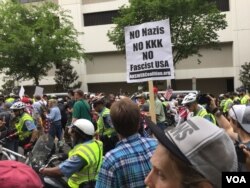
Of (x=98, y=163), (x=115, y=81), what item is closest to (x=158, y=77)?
(x=98, y=163)

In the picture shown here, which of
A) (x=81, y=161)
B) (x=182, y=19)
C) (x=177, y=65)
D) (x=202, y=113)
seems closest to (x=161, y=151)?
(x=81, y=161)

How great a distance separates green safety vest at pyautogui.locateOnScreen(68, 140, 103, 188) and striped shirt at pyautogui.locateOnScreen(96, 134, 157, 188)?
1.23m

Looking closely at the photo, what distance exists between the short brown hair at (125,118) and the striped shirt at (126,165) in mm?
63

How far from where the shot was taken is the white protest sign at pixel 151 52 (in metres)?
7.15

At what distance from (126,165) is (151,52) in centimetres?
365

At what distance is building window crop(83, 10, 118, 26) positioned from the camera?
162 ft

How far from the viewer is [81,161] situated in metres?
4.98

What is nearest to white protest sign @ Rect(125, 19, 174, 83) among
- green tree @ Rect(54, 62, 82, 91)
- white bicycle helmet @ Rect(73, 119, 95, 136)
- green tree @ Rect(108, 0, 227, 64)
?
white bicycle helmet @ Rect(73, 119, 95, 136)

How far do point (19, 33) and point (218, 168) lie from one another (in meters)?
35.6

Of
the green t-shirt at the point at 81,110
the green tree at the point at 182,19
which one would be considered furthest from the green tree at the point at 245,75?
the green t-shirt at the point at 81,110

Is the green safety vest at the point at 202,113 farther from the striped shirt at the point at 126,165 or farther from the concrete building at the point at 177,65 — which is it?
the concrete building at the point at 177,65

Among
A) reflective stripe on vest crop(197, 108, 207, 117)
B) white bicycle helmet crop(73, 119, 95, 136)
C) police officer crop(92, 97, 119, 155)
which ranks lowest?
police officer crop(92, 97, 119, 155)

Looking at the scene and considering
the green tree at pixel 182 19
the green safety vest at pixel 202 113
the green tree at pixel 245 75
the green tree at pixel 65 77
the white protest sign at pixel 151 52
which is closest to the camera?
the white protest sign at pixel 151 52

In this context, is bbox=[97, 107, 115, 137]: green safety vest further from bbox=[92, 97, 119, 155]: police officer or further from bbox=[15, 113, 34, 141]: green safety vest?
bbox=[15, 113, 34, 141]: green safety vest
